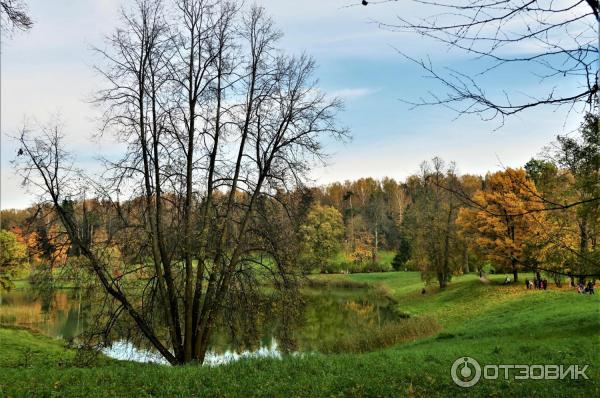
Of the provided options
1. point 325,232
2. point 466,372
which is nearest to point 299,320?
point 466,372

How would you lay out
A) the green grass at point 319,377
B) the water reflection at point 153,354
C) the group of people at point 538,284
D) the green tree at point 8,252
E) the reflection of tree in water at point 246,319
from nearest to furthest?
the green grass at point 319,377 → the reflection of tree in water at point 246,319 → the water reflection at point 153,354 → the green tree at point 8,252 → the group of people at point 538,284

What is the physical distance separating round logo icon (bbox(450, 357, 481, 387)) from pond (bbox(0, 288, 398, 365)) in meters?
6.34

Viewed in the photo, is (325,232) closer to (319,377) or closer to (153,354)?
(153,354)

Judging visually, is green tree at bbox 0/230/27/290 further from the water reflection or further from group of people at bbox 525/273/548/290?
group of people at bbox 525/273/548/290

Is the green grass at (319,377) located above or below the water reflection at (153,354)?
above

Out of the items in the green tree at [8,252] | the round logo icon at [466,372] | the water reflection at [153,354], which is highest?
the green tree at [8,252]

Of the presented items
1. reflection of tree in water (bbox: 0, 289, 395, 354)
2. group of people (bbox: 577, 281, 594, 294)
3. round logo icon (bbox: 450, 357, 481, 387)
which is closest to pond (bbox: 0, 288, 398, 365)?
reflection of tree in water (bbox: 0, 289, 395, 354)

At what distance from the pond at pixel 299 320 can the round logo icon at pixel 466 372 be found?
634 cm

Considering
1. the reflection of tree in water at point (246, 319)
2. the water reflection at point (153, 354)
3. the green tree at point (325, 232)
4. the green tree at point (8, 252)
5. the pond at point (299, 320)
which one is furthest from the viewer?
the green tree at point (325, 232)

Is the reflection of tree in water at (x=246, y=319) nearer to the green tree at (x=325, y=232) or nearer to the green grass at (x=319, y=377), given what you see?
the green grass at (x=319, y=377)

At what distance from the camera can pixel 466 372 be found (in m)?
8.88

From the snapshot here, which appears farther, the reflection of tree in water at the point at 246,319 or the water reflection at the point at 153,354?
the water reflection at the point at 153,354

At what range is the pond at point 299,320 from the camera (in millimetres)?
19625

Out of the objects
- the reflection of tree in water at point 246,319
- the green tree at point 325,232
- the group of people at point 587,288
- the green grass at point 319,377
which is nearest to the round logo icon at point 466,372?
the green grass at point 319,377
